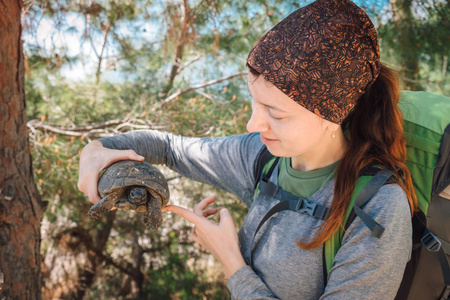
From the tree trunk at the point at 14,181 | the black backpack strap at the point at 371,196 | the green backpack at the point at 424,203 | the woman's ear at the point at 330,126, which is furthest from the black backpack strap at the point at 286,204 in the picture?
the tree trunk at the point at 14,181

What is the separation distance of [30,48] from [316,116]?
365cm

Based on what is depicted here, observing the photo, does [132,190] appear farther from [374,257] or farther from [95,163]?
[374,257]

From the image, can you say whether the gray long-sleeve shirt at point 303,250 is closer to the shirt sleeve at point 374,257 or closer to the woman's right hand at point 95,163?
the shirt sleeve at point 374,257

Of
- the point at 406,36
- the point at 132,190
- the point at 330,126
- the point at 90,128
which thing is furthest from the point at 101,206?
the point at 90,128

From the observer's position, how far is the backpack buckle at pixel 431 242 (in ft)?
3.88

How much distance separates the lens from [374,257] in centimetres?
111

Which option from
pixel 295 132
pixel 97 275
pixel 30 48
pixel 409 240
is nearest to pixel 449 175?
pixel 409 240

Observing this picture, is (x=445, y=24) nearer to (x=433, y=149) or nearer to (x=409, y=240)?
(x=433, y=149)

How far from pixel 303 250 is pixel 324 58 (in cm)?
55

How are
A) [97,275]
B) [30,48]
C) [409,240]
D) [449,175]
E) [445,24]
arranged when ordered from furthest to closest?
[97,275] → [30,48] → [445,24] → [449,175] → [409,240]

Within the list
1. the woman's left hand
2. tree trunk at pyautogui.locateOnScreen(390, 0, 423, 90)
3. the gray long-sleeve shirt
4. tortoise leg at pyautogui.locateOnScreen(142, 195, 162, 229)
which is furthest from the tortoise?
tree trunk at pyautogui.locateOnScreen(390, 0, 423, 90)

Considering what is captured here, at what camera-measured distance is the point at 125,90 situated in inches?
185

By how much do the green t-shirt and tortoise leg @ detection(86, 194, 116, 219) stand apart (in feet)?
1.83

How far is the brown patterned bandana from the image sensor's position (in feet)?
3.83
